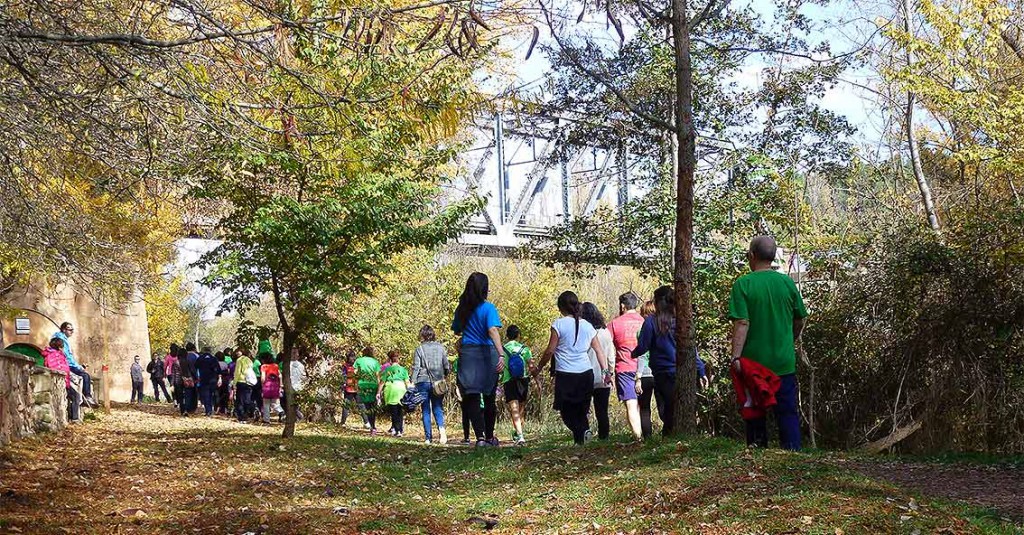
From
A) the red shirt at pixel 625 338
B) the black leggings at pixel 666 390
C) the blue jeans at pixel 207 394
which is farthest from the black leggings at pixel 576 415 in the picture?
the blue jeans at pixel 207 394

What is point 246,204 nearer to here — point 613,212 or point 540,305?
point 613,212

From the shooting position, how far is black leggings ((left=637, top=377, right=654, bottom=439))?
41.5ft

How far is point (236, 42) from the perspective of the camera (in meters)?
5.77

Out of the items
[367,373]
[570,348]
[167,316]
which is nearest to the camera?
[570,348]

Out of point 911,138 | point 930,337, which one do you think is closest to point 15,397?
point 930,337

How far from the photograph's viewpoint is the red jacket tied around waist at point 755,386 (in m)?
8.15

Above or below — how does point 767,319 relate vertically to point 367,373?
above

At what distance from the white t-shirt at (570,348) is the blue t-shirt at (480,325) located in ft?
2.27

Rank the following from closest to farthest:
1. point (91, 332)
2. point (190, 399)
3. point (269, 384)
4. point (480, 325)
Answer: point (480, 325)
point (269, 384)
point (190, 399)
point (91, 332)

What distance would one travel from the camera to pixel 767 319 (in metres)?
8.13

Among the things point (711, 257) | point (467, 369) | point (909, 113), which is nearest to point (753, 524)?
point (467, 369)

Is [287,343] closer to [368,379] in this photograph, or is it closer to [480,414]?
[480,414]

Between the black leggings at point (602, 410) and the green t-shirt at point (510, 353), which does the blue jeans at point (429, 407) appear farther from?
the black leggings at point (602, 410)

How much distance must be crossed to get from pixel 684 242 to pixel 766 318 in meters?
2.27
